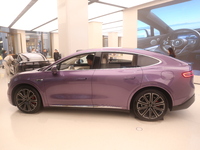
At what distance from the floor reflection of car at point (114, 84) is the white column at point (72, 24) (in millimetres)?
3523

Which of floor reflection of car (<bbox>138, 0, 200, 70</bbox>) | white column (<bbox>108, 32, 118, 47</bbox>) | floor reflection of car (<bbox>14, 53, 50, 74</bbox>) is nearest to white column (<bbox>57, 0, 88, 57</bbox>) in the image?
floor reflection of car (<bbox>14, 53, 50, 74</bbox>)

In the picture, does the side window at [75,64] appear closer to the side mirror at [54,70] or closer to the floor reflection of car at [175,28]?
the side mirror at [54,70]

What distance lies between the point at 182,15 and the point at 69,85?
5.72 m

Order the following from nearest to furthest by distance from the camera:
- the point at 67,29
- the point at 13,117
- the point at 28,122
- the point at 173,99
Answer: the point at 173,99 < the point at 28,122 < the point at 13,117 < the point at 67,29

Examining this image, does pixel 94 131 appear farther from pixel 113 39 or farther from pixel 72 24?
pixel 113 39

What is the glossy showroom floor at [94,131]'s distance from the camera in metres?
2.12

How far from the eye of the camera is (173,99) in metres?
2.65

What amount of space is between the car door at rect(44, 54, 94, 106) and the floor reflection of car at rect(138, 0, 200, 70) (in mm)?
5026

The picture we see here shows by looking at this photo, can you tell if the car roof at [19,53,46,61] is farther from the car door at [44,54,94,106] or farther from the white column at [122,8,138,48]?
the white column at [122,8,138,48]

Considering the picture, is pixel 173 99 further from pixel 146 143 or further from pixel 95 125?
pixel 95 125

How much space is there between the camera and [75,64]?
10.4 ft

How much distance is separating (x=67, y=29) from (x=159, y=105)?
484 cm

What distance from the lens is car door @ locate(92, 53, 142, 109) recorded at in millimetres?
2676

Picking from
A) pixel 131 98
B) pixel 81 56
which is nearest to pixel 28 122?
pixel 81 56
